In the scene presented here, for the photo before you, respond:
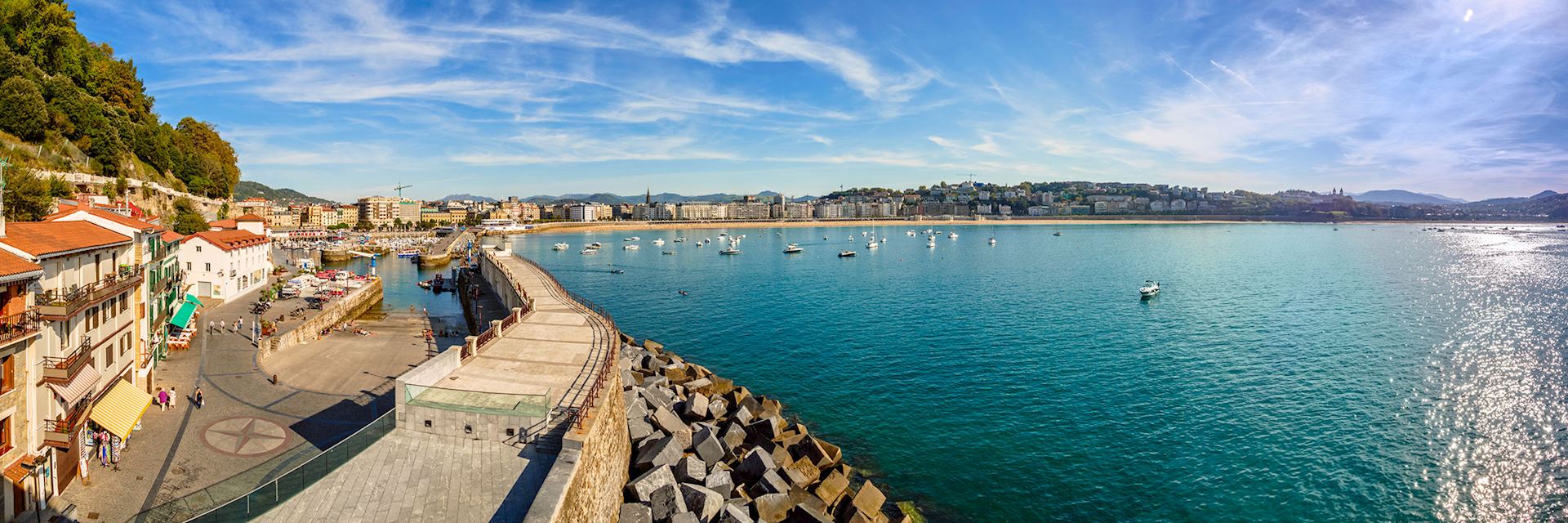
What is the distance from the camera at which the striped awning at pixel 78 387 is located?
1459 cm

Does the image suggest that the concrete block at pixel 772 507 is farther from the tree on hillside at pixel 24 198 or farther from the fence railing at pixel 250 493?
the tree on hillside at pixel 24 198

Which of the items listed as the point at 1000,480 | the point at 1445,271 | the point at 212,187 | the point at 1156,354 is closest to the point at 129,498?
the point at 1000,480

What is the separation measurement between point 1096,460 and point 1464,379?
19867 millimetres

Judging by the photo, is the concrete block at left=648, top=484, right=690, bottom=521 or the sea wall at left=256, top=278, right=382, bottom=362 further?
the sea wall at left=256, top=278, right=382, bottom=362

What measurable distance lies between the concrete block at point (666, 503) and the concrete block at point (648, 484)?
0.29ft

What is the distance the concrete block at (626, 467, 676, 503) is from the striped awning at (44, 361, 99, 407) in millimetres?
11881

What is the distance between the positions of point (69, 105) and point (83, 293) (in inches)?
1731

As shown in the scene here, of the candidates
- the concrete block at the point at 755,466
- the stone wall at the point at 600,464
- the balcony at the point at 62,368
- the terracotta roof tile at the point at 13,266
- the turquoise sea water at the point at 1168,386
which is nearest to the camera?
the stone wall at the point at 600,464

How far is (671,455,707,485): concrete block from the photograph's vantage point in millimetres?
16000

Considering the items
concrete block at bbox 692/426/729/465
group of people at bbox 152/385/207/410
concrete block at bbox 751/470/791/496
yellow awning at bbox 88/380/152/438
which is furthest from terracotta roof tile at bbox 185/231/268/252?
concrete block at bbox 751/470/791/496

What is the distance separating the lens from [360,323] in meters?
37.6

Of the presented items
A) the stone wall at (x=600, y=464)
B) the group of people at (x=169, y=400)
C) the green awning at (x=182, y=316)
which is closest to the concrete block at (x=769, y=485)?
the stone wall at (x=600, y=464)

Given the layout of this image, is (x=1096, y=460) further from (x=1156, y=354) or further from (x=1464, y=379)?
(x=1464, y=379)

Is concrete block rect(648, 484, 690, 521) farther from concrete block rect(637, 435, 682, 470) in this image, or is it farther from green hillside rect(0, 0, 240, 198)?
green hillside rect(0, 0, 240, 198)
